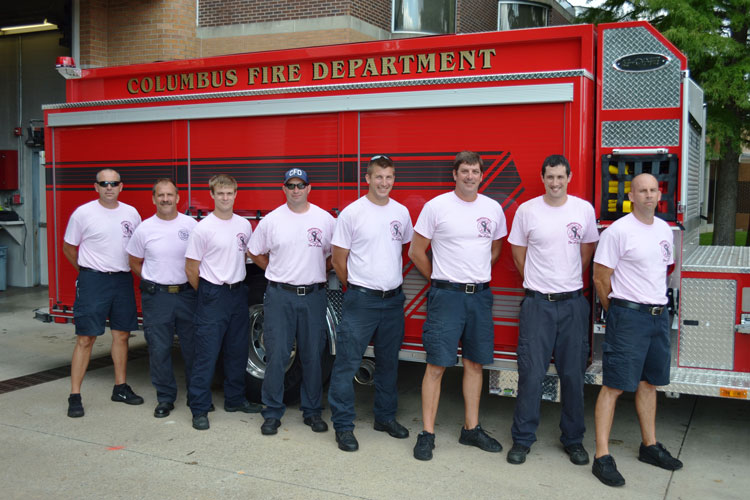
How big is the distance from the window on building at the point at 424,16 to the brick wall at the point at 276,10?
A: 3.02 ft

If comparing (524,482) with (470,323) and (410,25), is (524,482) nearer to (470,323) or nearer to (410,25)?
(470,323)

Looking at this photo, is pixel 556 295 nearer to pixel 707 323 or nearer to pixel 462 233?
pixel 462 233

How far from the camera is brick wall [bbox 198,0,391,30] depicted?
1296 cm

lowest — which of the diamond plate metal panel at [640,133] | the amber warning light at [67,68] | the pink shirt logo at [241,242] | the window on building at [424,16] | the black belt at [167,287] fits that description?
the black belt at [167,287]

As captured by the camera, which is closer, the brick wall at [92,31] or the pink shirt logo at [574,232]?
the pink shirt logo at [574,232]

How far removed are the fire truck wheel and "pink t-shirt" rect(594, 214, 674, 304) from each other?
2167 millimetres

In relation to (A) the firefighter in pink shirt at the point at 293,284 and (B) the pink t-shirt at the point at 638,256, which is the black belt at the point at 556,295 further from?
(A) the firefighter in pink shirt at the point at 293,284

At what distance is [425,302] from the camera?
5.38 meters

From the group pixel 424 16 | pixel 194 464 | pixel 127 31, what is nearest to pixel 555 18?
pixel 424 16

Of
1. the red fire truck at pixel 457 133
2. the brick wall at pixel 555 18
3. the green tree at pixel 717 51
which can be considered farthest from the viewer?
the brick wall at pixel 555 18

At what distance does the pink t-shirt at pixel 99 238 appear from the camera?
5.80 m

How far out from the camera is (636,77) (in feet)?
15.7

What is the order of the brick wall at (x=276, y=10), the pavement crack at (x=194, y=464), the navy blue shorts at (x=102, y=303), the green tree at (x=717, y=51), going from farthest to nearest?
the brick wall at (x=276, y=10), the green tree at (x=717, y=51), the navy blue shorts at (x=102, y=303), the pavement crack at (x=194, y=464)

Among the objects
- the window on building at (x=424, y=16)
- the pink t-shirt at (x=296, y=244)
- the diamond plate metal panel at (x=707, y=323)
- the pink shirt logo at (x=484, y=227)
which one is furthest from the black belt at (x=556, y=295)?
the window on building at (x=424, y=16)
